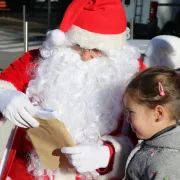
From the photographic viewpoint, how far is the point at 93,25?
233 cm

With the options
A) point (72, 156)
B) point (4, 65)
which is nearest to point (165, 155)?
point (72, 156)

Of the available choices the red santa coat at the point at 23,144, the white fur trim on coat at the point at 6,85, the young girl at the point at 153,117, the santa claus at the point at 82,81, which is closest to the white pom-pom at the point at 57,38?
the santa claus at the point at 82,81

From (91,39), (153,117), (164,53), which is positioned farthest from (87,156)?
(164,53)

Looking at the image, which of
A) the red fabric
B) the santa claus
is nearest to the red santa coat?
the santa claus

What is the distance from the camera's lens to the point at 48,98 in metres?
2.27

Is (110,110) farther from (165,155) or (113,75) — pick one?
(165,155)

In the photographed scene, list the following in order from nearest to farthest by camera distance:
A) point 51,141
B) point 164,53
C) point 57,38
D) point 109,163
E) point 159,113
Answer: point 159,113, point 51,141, point 109,163, point 57,38, point 164,53

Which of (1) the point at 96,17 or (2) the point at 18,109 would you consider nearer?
(2) the point at 18,109

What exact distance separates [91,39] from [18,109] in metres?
0.57

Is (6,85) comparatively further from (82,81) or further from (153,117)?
(153,117)

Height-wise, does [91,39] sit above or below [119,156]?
above

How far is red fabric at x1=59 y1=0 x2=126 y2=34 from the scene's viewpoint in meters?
2.30

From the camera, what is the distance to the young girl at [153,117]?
73.2 inches

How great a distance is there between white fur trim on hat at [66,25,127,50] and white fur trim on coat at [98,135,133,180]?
18.8 inches
